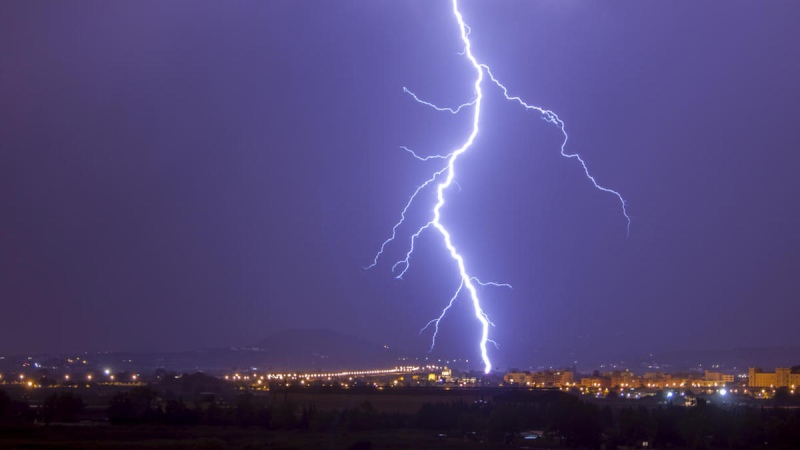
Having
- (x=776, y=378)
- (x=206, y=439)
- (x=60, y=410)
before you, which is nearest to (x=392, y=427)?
(x=206, y=439)

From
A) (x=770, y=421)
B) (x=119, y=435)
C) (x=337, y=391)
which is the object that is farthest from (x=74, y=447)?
(x=337, y=391)

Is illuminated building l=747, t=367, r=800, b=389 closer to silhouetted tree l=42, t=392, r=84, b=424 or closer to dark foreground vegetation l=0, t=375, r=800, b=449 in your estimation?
dark foreground vegetation l=0, t=375, r=800, b=449

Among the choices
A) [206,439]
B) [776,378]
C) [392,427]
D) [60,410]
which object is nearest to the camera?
[206,439]

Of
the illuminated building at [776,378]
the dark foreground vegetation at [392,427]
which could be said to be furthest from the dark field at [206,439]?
the illuminated building at [776,378]

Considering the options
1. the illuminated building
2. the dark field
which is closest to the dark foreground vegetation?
the dark field

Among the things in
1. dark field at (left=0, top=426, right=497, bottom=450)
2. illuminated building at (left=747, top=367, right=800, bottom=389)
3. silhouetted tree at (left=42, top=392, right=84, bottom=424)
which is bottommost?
dark field at (left=0, top=426, right=497, bottom=450)

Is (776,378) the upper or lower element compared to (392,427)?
upper

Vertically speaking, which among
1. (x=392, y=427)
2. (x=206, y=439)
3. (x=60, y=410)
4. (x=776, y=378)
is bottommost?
(x=206, y=439)

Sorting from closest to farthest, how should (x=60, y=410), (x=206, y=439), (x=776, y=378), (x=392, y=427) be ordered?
(x=206, y=439) → (x=392, y=427) → (x=60, y=410) → (x=776, y=378)

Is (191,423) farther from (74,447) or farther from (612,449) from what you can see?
(612,449)

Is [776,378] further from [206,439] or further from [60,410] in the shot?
[206,439]

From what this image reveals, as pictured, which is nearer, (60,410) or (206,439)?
(206,439)
